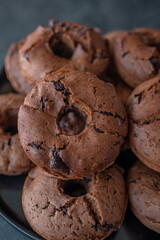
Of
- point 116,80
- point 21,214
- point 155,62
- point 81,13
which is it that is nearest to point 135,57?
point 155,62

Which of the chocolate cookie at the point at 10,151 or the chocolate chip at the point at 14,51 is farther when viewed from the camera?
the chocolate chip at the point at 14,51

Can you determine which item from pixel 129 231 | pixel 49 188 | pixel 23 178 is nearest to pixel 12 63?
pixel 23 178

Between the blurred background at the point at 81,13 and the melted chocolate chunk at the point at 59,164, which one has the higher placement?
the blurred background at the point at 81,13

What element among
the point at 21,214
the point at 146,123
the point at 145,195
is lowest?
the point at 21,214

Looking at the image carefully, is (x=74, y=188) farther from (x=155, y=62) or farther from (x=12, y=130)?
(x=155, y=62)

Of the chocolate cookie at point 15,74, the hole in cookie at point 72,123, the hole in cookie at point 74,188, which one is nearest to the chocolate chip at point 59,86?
the hole in cookie at point 72,123

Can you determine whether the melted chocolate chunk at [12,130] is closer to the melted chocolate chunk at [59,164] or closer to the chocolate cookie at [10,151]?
the chocolate cookie at [10,151]

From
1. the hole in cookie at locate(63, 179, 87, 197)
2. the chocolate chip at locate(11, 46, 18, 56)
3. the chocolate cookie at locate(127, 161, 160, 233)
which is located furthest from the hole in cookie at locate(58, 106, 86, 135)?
the chocolate chip at locate(11, 46, 18, 56)

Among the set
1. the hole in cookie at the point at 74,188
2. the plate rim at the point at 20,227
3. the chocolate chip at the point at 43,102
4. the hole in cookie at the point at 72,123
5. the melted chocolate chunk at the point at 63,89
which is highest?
the melted chocolate chunk at the point at 63,89
